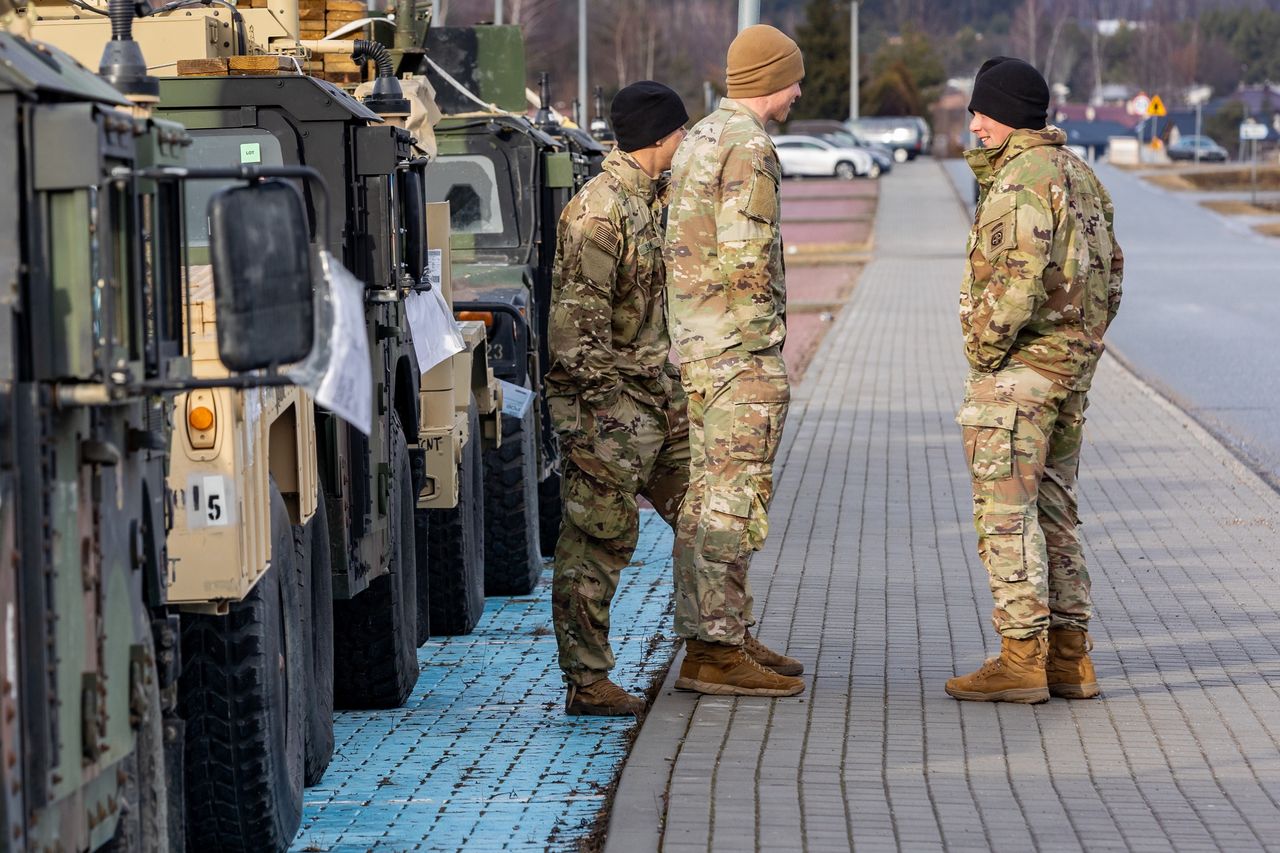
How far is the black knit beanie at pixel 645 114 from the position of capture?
23.3ft

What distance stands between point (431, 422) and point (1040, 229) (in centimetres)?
250

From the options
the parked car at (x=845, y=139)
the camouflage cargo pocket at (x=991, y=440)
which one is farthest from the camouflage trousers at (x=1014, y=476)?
the parked car at (x=845, y=139)

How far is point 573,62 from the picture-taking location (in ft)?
286

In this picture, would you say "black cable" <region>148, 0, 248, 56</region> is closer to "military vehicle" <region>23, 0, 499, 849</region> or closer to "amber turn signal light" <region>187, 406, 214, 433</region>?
"military vehicle" <region>23, 0, 499, 849</region>

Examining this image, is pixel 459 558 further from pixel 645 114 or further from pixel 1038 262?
pixel 1038 262

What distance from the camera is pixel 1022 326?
6961mm

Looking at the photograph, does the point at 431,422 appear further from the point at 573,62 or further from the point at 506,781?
the point at 573,62

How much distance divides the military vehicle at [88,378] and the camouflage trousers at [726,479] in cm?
270

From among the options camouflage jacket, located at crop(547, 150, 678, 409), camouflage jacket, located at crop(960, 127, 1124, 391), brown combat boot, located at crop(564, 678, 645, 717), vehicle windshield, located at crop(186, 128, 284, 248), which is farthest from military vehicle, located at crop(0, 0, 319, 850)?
camouflage jacket, located at crop(960, 127, 1124, 391)

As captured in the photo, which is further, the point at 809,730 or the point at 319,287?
the point at 809,730

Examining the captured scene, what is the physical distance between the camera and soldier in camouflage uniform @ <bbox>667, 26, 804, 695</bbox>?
6.73 m

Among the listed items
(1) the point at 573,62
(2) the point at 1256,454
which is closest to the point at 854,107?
(1) the point at 573,62

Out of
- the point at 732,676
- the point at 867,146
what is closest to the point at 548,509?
the point at 732,676

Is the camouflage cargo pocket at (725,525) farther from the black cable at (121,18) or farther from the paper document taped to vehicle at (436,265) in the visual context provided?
the black cable at (121,18)
